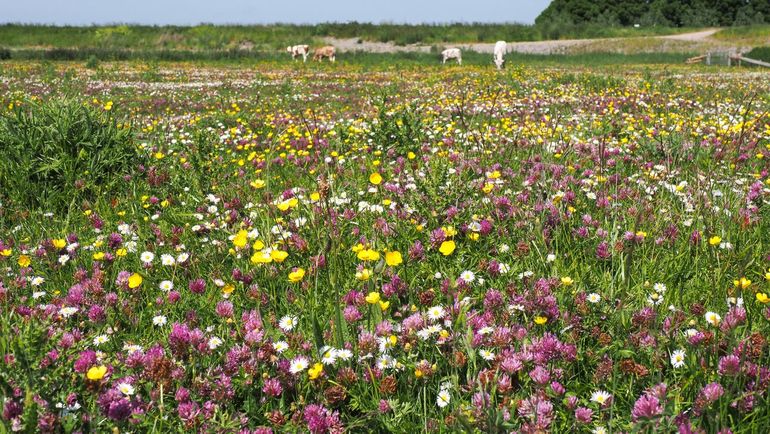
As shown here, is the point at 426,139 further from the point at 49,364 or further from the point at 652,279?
the point at 49,364

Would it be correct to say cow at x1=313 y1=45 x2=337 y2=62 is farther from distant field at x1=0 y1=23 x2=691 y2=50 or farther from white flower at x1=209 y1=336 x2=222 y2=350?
white flower at x1=209 y1=336 x2=222 y2=350

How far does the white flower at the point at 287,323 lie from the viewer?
3.08 m

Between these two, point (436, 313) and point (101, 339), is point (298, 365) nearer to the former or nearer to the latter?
point (436, 313)

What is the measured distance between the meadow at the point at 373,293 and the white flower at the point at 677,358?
3cm

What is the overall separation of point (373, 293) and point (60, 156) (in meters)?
4.84

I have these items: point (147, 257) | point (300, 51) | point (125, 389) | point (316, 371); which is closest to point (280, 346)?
point (316, 371)

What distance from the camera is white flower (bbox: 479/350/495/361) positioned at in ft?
8.82

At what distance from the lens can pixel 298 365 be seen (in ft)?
8.75

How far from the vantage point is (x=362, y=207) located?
4.89 meters

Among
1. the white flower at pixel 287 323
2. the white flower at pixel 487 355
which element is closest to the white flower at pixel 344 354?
the white flower at pixel 287 323

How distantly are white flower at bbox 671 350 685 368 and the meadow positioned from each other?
0.09ft

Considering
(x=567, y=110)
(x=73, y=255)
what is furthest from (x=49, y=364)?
(x=567, y=110)

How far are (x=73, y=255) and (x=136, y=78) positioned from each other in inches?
862

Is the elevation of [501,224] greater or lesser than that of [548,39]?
lesser
